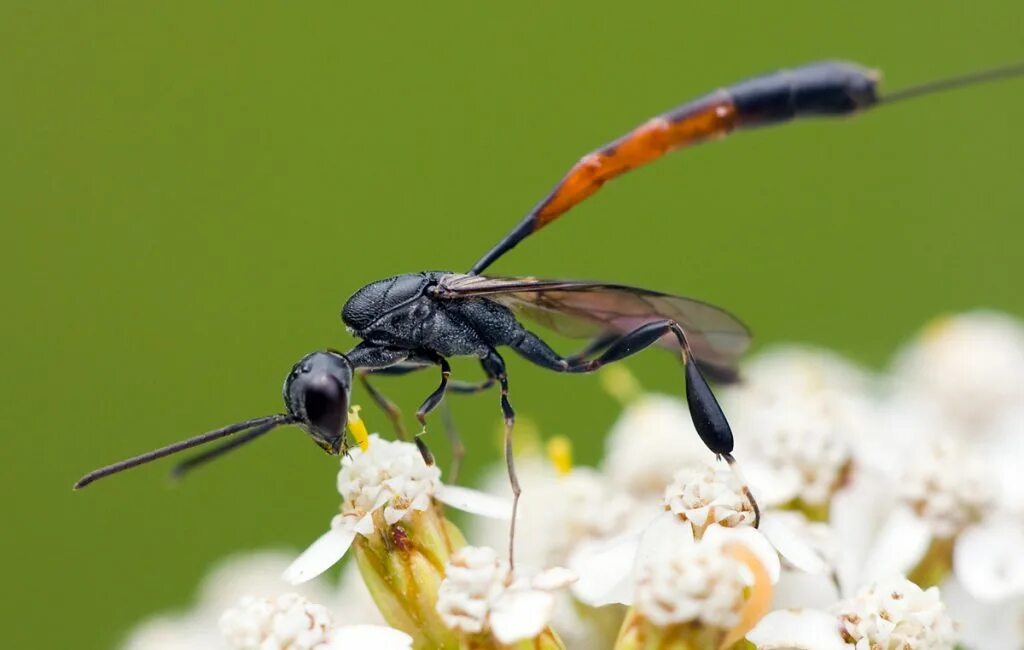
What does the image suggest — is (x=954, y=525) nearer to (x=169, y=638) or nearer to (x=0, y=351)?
(x=169, y=638)

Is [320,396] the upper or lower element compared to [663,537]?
upper

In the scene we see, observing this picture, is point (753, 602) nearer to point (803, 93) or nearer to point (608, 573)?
point (608, 573)

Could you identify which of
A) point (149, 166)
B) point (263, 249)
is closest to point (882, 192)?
point (263, 249)

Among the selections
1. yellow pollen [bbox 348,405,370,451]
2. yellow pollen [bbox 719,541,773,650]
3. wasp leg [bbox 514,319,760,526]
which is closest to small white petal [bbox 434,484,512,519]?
yellow pollen [bbox 348,405,370,451]

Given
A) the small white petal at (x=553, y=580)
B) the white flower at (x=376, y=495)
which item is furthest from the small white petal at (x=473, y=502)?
the small white petal at (x=553, y=580)

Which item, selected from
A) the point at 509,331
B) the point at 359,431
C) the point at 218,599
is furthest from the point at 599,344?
the point at 218,599

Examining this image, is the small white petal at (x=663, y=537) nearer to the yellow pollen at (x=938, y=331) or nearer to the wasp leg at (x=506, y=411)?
the wasp leg at (x=506, y=411)

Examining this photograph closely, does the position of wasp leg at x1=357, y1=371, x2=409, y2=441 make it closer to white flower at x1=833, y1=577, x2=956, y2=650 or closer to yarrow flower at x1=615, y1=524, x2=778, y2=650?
yarrow flower at x1=615, y1=524, x2=778, y2=650
